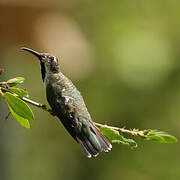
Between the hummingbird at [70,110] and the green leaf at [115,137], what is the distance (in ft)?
0.28

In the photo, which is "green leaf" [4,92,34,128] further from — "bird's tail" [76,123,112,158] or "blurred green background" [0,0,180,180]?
"blurred green background" [0,0,180,180]

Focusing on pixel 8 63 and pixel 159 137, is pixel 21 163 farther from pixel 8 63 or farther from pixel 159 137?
pixel 159 137

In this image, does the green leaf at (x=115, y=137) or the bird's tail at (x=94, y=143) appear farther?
the bird's tail at (x=94, y=143)

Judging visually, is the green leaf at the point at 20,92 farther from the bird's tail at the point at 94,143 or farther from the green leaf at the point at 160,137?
the green leaf at the point at 160,137

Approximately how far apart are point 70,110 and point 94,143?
141mm

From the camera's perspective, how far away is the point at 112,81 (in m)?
11.4

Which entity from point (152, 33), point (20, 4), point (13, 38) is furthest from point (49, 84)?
point (152, 33)

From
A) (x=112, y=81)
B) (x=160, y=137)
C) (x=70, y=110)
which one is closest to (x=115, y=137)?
(x=160, y=137)

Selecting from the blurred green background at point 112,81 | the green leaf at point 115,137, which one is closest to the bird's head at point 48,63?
the green leaf at point 115,137

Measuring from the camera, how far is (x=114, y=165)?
11.8m

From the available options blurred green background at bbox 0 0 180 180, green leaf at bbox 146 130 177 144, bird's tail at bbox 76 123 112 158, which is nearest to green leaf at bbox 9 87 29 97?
bird's tail at bbox 76 123 112 158

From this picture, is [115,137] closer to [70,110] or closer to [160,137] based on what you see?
[160,137]

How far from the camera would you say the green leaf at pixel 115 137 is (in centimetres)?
216

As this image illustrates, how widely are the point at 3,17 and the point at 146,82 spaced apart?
394cm
